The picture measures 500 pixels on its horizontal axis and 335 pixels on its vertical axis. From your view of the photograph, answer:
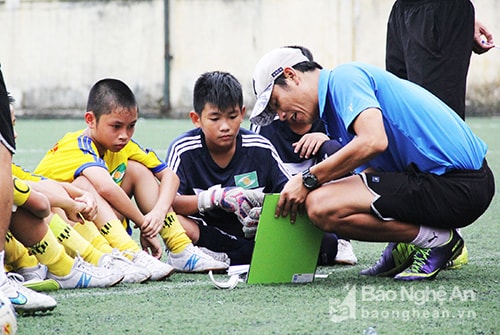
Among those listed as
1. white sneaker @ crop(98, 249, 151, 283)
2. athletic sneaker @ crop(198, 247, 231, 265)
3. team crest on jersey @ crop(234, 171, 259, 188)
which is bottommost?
athletic sneaker @ crop(198, 247, 231, 265)

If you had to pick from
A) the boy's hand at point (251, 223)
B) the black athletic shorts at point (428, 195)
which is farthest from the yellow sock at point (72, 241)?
the black athletic shorts at point (428, 195)

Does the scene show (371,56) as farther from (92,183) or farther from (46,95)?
(92,183)

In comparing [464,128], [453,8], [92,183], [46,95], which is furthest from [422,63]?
[46,95]

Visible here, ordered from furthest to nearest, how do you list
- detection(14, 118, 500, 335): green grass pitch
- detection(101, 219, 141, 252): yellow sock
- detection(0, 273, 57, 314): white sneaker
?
detection(101, 219, 141, 252): yellow sock, detection(0, 273, 57, 314): white sneaker, detection(14, 118, 500, 335): green grass pitch

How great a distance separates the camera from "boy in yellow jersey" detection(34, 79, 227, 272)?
4.45 metres

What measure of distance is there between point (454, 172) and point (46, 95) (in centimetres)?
1568

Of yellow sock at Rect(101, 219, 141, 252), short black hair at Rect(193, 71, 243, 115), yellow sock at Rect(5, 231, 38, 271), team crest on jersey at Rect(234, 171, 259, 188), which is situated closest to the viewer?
yellow sock at Rect(5, 231, 38, 271)

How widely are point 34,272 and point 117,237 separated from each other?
0.52 metres

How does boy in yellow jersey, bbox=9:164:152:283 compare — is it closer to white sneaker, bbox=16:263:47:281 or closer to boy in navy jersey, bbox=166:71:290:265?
white sneaker, bbox=16:263:47:281

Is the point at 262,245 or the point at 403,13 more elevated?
the point at 403,13

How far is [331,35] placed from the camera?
61.5 ft

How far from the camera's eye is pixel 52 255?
12.9 ft

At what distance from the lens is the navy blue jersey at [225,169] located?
4.91m

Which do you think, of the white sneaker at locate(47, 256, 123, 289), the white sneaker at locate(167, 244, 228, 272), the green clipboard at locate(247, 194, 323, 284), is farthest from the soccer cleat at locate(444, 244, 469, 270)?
the white sneaker at locate(47, 256, 123, 289)
